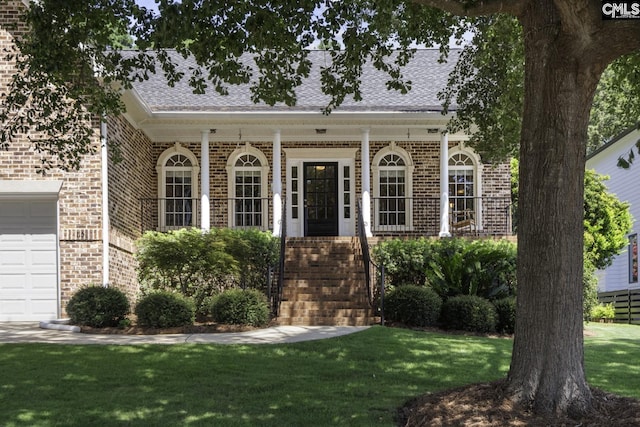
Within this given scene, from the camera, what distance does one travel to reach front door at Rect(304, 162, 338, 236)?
18.4 m

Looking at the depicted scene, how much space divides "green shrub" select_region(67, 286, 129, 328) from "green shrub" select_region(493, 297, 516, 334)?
6.50 meters

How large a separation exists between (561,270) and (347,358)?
3941mm

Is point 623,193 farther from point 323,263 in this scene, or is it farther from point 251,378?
point 251,378

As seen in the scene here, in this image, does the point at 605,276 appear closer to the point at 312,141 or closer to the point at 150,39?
the point at 312,141

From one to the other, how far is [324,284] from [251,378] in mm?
6630

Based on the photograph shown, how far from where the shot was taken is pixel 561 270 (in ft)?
19.8

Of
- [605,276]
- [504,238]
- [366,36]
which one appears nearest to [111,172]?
[366,36]

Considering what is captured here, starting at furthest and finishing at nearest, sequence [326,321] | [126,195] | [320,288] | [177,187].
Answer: [177,187] < [126,195] < [320,288] < [326,321]

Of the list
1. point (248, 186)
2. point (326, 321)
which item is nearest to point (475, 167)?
point (248, 186)

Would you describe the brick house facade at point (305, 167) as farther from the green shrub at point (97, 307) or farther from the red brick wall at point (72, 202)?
the green shrub at point (97, 307)

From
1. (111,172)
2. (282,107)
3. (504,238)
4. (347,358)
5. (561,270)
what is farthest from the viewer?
(282,107)

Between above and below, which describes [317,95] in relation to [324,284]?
above

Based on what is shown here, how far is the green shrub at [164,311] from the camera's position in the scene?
12.0 m

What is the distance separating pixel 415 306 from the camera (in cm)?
1262
